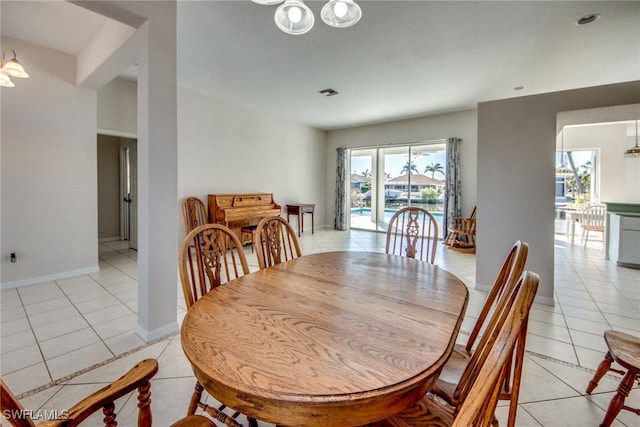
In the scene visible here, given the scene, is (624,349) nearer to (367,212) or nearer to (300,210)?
(300,210)

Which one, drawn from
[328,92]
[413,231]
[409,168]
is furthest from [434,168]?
[413,231]

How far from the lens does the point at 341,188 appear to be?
7.51 metres

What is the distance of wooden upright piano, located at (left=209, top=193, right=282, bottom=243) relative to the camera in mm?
4766

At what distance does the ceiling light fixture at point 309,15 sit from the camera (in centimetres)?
157

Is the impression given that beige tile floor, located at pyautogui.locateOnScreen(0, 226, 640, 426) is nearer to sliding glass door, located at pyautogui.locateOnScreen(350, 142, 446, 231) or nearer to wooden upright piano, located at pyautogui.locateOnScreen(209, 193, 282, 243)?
wooden upright piano, located at pyautogui.locateOnScreen(209, 193, 282, 243)

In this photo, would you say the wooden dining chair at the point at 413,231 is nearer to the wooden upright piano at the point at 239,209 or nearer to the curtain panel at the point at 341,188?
the wooden upright piano at the point at 239,209

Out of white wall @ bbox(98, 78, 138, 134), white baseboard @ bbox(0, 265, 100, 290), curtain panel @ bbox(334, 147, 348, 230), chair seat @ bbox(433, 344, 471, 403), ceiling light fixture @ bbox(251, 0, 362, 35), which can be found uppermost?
white wall @ bbox(98, 78, 138, 134)

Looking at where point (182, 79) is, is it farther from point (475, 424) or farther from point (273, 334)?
point (475, 424)

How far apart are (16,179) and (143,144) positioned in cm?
235

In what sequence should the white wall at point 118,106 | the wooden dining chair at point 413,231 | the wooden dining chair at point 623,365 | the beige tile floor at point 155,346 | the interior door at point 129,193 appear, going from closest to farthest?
the wooden dining chair at point 623,365, the beige tile floor at point 155,346, the wooden dining chair at point 413,231, the white wall at point 118,106, the interior door at point 129,193

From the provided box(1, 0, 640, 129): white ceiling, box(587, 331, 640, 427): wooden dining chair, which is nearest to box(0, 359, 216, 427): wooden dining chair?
box(587, 331, 640, 427): wooden dining chair

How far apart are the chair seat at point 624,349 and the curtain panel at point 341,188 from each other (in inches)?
239

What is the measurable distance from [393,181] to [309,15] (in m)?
5.74

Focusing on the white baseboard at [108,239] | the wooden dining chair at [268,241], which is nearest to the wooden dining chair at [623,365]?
the wooden dining chair at [268,241]
